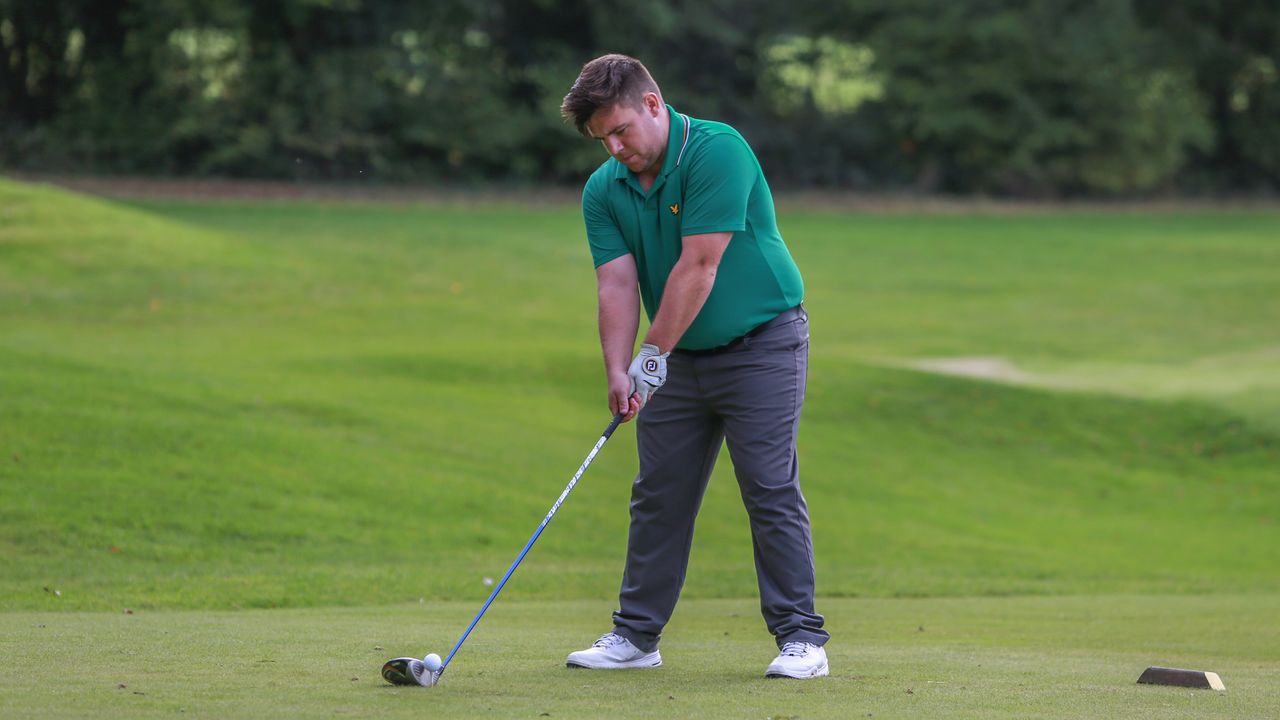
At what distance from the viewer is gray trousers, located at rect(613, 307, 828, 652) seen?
500cm

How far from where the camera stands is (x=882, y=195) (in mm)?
47312

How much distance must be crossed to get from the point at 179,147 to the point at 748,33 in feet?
59.5

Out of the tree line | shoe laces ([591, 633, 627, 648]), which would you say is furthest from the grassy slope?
the tree line

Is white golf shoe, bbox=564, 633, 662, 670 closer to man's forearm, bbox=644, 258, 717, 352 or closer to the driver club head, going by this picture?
the driver club head

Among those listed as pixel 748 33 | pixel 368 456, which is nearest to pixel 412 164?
pixel 748 33

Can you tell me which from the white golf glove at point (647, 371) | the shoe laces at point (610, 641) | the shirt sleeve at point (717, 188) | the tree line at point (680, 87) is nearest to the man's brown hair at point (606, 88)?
the shirt sleeve at point (717, 188)

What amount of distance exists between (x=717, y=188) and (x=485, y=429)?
9.48m

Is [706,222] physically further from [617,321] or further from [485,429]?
[485,429]

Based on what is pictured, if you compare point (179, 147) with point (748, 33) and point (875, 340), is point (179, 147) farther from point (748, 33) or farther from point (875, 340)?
point (875, 340)

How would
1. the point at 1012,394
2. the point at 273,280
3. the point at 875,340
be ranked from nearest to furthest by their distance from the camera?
the point at 1012,394 → the point at 875,340 → the point at 273,280

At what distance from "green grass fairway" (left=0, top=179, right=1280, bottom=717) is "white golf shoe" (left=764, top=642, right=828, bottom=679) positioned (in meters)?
0.07

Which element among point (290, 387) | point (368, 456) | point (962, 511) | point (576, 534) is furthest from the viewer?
point (290, 387)

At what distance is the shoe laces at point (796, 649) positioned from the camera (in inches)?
189

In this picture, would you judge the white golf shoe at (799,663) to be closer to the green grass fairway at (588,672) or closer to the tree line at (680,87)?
the green grass fairway at (588,672)
